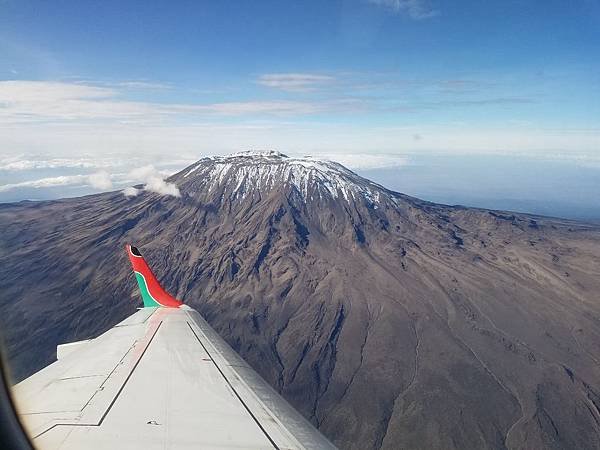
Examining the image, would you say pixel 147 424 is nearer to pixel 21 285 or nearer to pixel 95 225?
pixel 21 285

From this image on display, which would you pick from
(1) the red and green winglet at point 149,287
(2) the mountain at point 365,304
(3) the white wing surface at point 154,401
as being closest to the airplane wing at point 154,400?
(3) the white wing surface at point 154,401

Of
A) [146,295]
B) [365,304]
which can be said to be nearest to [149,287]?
[146,295]

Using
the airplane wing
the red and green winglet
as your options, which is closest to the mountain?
the red and green winglet

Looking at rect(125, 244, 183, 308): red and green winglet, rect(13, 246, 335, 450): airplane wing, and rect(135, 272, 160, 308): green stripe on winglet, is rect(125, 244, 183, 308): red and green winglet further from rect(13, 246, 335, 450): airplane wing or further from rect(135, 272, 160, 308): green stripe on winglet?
rect(13, 246, 335, 450): airplane wing

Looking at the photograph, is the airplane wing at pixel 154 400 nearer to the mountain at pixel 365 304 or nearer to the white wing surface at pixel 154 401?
the white wing surface at pixel 154 401

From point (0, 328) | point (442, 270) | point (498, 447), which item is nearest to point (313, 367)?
point (498, 447)
